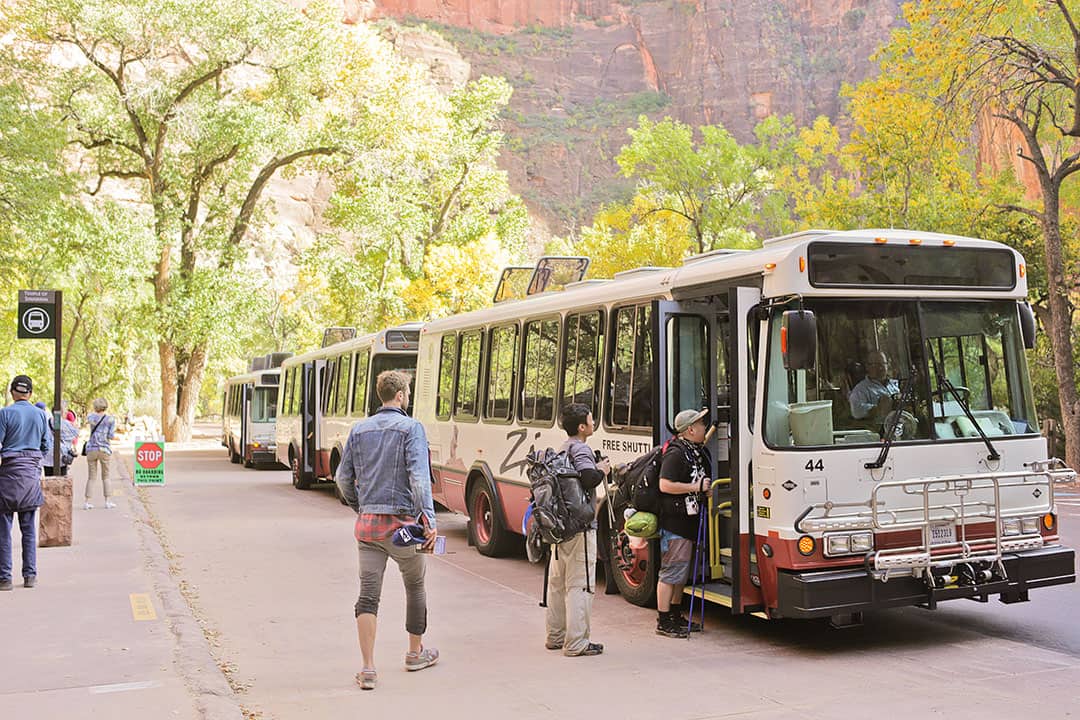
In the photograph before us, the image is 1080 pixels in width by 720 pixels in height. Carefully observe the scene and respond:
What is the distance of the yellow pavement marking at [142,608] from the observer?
9.34 metres

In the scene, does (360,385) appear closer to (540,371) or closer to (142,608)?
(540,371)

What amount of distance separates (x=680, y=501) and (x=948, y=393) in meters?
2.11

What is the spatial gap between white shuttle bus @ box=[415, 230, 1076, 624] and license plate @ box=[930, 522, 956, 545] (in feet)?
0.05

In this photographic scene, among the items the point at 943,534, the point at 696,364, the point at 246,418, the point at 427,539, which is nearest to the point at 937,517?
the point at 943,534

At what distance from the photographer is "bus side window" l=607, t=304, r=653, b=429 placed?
9656mm

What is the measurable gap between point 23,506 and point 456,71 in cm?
13413

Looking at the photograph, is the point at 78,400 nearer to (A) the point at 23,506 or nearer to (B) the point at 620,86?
(A) the point at 23,506

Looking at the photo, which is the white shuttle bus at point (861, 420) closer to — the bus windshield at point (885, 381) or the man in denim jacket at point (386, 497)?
the bus windshield at point (885, 381)

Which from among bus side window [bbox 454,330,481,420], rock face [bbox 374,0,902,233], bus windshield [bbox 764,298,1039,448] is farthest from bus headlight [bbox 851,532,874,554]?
rock face [bbox 374,0,902,233]

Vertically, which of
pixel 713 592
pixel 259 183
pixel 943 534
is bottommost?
pixel 713 592

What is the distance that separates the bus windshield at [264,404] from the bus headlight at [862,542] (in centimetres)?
2700

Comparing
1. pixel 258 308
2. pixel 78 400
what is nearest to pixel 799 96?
pixel 78 400

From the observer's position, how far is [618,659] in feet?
25.6

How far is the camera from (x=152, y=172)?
40875 mm
